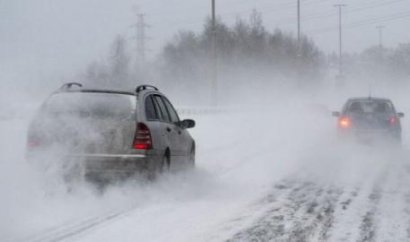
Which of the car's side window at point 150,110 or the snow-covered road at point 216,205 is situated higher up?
the car's side window at point 150,110

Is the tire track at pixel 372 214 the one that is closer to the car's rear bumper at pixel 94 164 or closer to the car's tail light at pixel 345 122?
the car's rear bumper at pixel 94 164

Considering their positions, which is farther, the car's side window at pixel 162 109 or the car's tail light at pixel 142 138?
the car's side window at pixel 162 109

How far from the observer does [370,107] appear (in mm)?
20250

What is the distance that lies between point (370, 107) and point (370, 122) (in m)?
0.60

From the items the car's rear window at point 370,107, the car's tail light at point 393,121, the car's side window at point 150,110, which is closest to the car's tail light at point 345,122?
the car's rear window at point 370,107

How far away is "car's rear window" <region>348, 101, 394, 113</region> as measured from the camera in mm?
20219

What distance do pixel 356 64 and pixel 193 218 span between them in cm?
13698

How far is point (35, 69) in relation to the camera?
14.0m

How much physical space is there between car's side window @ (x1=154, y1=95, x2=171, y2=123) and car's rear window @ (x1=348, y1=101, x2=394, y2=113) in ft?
34.4

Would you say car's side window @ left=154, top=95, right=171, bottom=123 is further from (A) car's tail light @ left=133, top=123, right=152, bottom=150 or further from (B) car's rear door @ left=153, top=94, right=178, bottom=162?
(A) car's tail light @ left=133, top=123, right=152, bottom=150

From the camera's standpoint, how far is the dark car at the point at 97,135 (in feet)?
29.5

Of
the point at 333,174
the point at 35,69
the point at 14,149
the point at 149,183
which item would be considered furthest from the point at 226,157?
the point at 149,183

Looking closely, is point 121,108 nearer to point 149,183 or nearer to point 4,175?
point 149,183

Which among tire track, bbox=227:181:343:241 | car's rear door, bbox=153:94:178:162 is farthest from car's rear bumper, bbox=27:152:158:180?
tire track, bbox=227:181:343:241
